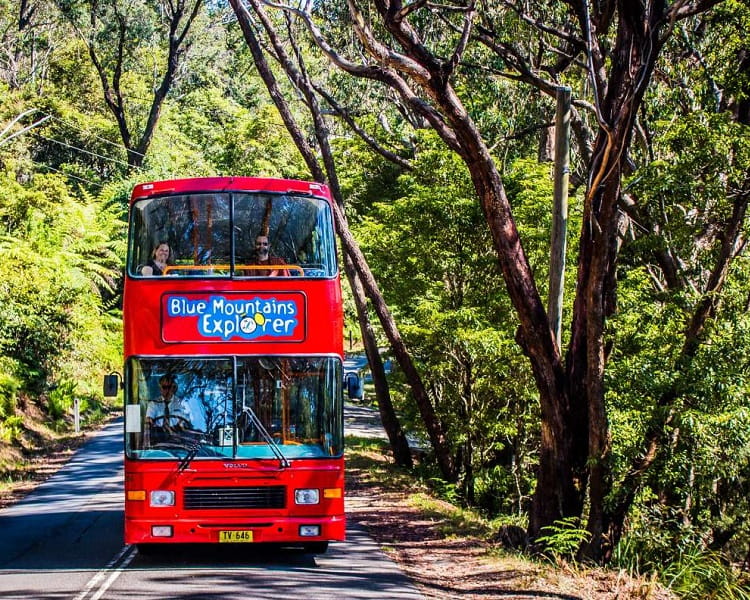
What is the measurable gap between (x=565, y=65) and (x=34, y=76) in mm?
35476

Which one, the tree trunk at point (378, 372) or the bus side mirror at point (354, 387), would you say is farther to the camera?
the tree trunk at point (378, 372)

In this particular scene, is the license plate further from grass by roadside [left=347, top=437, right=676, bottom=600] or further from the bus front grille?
grass by roadside [left=347, top=437, right=676, bottom=600]

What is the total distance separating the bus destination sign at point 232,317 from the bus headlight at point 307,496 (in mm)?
1613

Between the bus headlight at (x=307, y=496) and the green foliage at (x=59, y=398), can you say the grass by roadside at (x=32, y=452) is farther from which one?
the bus headlight at (x=307, y=496)

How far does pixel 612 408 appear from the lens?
13.2 metres

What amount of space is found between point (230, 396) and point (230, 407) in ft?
0.38

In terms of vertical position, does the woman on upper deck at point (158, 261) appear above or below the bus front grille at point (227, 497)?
above

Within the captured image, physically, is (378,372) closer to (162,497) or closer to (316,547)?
(316,547)

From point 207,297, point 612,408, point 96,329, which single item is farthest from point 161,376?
point 96,329

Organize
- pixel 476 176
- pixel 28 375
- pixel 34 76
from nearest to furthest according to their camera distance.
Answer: pixel 476 176
pixel 28 375
pixel 34 76

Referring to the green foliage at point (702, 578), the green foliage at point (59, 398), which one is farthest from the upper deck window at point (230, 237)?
the green foliage at point (59, 398)

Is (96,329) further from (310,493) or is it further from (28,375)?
(310,493)

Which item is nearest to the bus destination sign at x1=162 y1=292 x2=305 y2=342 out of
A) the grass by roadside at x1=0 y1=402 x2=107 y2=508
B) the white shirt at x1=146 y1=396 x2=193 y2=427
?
the white shirt at x1=146 y1=396 x2=193 y2=427

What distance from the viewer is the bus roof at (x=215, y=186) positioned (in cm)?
1132
